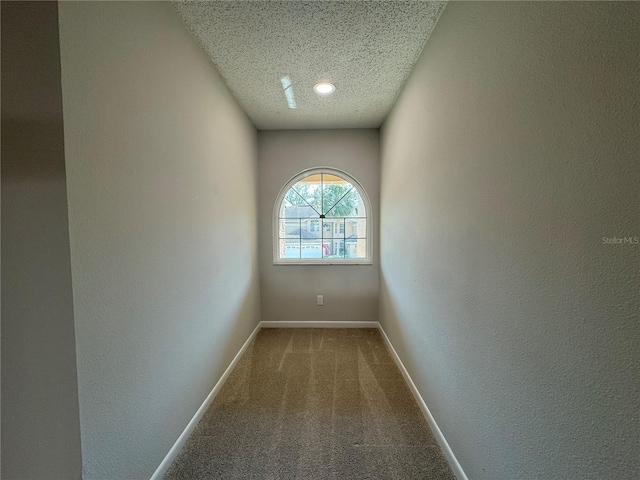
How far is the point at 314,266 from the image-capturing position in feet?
9.59

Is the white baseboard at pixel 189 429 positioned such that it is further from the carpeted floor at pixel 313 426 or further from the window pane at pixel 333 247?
the window pane at pixel 333 247

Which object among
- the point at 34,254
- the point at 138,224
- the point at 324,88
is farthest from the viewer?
the point at 324,88

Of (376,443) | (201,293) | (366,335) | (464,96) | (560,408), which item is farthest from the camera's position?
(366,335)

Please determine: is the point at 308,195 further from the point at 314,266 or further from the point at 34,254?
the point at 34,254

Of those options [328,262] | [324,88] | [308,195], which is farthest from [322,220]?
[324,88]

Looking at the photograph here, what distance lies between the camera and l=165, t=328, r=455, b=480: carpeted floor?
3.90 ft

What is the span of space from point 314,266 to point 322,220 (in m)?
0.58

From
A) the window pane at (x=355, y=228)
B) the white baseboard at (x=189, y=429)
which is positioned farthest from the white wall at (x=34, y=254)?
the window pane at (x=355, y=228)

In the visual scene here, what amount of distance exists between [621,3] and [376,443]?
1865 mm

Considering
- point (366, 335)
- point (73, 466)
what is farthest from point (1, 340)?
point (366, 335)

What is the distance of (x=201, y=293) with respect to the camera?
151 centimetres

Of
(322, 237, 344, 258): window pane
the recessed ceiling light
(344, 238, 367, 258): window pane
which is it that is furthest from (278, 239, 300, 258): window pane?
the recessed ceiling light

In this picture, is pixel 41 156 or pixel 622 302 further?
pixel 41 156

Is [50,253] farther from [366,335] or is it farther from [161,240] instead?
[366,335]
